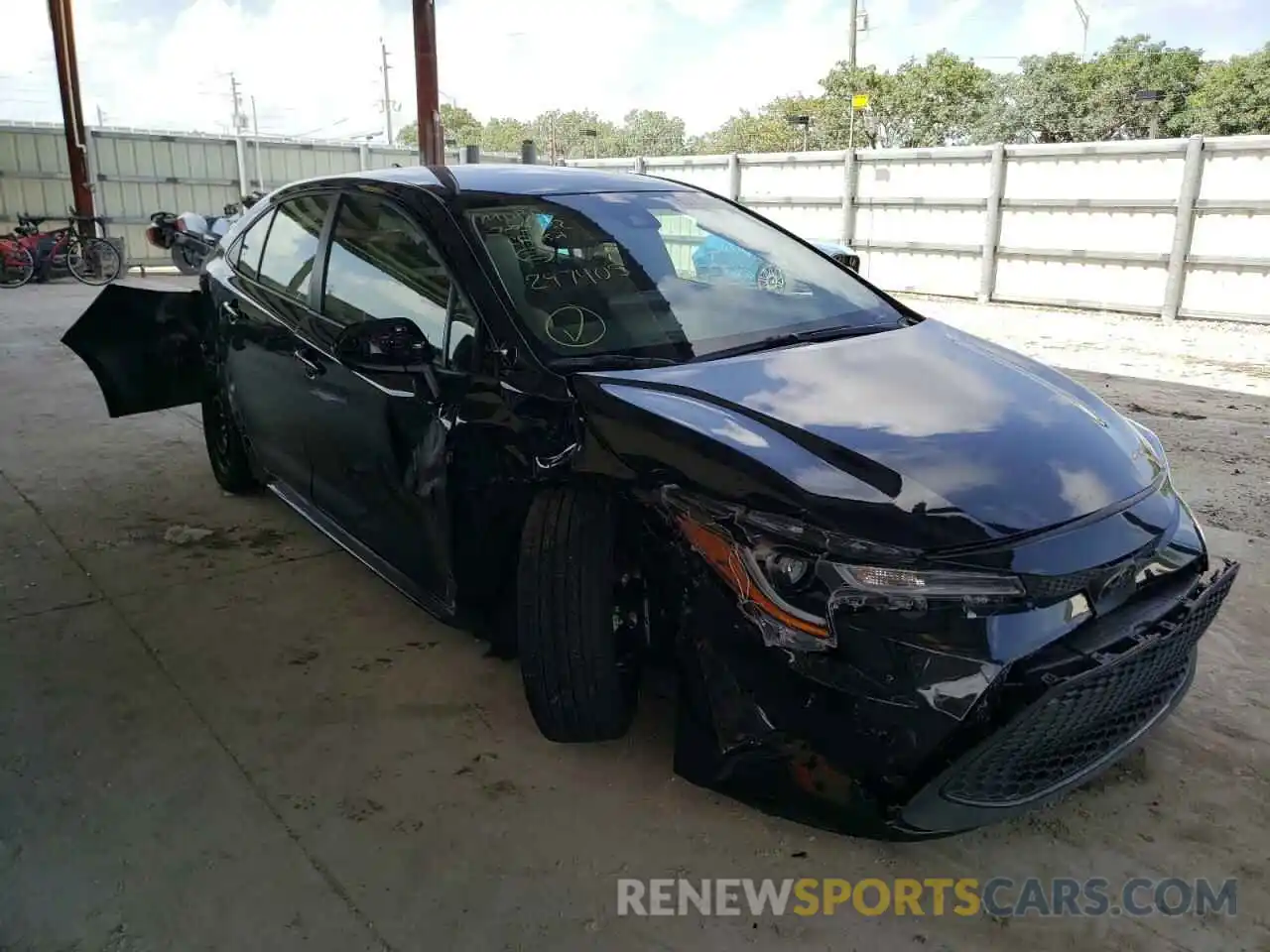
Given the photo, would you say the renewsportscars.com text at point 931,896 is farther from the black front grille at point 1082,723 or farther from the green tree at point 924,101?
the green tree at point 924,101

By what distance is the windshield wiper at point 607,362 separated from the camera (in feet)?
7.56

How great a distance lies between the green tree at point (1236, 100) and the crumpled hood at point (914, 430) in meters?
31.2

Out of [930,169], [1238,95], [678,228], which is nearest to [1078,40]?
[1238,95]

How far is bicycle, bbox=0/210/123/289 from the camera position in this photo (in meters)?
12.0

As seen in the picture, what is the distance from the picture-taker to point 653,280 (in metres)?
2.68

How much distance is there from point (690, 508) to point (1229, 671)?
1.88m

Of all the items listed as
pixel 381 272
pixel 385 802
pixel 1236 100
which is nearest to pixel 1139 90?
pixel 1236 100

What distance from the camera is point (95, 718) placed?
2543 millimetres

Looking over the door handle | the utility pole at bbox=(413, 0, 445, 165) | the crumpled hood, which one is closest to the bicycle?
the utility pole at bbox=(413, 0, 445, 165)

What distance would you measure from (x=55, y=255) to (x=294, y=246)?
1128 cm

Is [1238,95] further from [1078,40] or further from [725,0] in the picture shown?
[725,0]

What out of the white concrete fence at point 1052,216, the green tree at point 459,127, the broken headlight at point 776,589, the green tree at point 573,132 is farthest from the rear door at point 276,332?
the green tree at point 459,127

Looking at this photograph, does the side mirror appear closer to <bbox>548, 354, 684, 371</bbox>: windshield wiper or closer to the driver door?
the driver door

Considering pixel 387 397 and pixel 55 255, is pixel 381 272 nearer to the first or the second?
pixel 387 397
